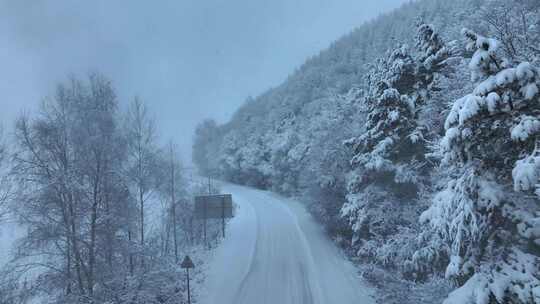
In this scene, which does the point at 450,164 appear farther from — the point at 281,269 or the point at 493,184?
the point at 281,269

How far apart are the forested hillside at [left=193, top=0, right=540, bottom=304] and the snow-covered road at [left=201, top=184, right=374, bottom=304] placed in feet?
5.35

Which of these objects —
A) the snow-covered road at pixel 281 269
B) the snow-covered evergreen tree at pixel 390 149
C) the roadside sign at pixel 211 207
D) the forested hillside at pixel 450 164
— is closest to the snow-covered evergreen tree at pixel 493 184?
the forested hillside at pixel 450 164

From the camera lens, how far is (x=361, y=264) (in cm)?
2181

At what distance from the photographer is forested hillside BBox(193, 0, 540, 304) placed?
699cm

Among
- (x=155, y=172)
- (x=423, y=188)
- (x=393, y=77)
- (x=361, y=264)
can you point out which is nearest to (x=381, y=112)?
(x=393, y=77)

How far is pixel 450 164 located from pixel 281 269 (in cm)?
Result: 1502

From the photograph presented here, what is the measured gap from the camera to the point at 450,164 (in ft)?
27.8

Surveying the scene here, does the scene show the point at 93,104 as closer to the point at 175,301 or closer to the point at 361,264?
→ the point at 175,301

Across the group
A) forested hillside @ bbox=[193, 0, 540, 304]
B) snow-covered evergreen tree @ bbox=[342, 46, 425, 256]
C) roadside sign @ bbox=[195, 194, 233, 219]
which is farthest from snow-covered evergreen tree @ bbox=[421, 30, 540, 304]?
roadside sign @ bbox=[195, 194, 233, 219]

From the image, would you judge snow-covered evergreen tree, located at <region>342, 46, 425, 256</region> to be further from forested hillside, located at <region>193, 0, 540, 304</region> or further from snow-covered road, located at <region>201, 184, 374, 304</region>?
snow-covered road, located at <region>201, 184, 374, 304</region>

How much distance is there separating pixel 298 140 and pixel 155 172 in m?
35.3

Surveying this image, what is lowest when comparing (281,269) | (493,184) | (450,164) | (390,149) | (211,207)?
(281,269)

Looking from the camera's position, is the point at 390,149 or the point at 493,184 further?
the point at 390,149

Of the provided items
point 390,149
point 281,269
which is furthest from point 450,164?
point 281,269
